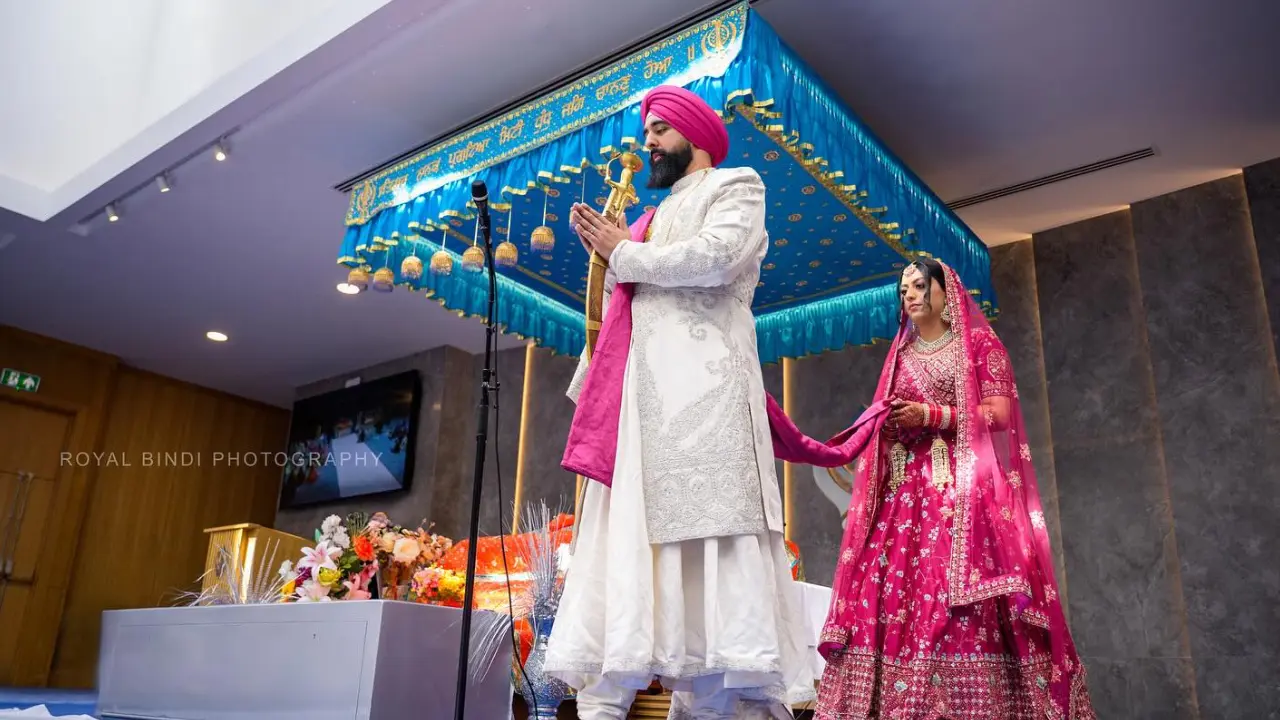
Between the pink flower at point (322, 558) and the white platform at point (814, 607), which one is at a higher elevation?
the pink flower at point (322, 558)

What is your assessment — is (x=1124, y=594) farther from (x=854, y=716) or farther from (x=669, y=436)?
(x=669, y=436)

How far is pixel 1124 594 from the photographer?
488 centimetres

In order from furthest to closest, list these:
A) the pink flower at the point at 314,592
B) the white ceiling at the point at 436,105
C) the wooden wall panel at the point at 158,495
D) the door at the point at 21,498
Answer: the wooden wall panel at the point at 158,495 < the door at the point at 21,498 < the white ceiling at the point at 436,105 < the pink flower at the point at 314,592

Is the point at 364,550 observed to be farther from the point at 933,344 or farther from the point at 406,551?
the point at 933,344

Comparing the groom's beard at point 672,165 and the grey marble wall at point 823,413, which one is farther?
the grey marble wall at point 823,413

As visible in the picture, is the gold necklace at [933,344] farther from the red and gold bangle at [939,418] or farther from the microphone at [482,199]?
the microphone at [482,199]

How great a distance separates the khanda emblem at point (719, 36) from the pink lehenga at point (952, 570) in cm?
121

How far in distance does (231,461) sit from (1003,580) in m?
9.13

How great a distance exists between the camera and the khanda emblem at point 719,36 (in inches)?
135

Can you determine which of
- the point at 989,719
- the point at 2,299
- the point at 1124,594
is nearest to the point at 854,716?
the point at 989,719

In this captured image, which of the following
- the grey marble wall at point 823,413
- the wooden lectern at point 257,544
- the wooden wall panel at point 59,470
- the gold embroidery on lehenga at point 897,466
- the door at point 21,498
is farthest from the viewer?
the wooden wall panel at point 59,470

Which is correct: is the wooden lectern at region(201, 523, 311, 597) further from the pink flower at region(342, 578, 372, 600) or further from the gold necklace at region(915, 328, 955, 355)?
the gold necklace at region(915, 328, 955, 355)

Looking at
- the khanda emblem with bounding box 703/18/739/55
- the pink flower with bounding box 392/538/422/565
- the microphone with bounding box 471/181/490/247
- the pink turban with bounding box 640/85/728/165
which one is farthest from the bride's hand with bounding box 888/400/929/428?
the pink flower with bounding box 392/538/422/565

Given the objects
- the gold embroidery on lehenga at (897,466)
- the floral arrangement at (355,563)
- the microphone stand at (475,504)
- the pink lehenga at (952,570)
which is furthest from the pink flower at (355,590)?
the gold embroidery on lehenga at (897,466)
